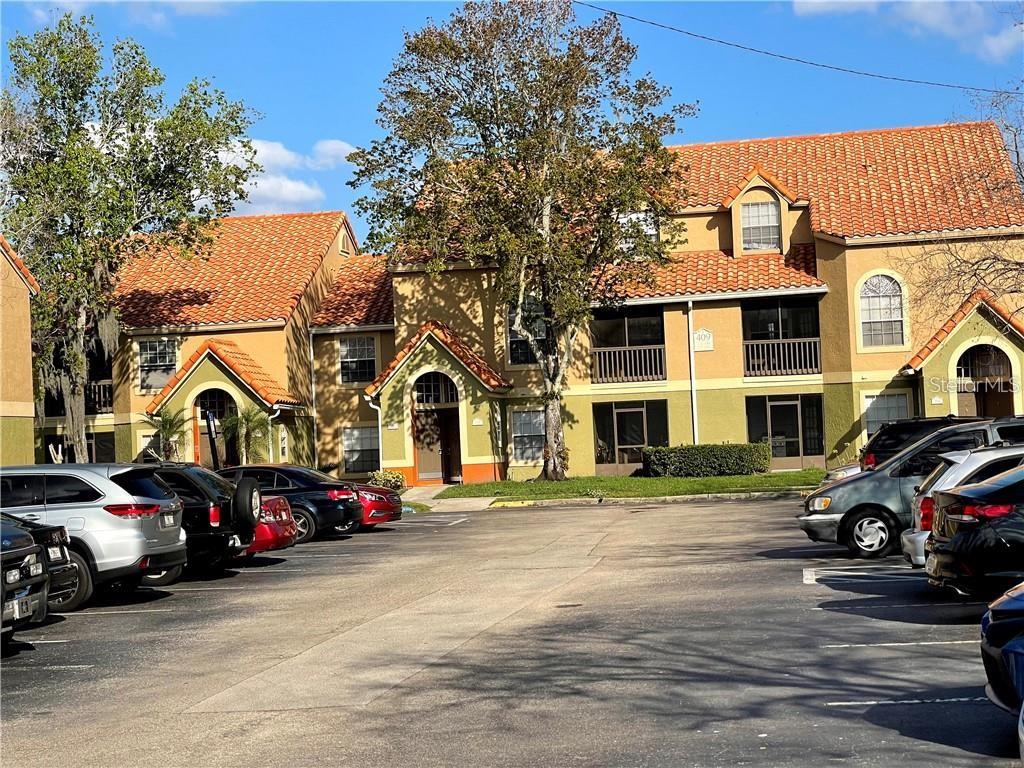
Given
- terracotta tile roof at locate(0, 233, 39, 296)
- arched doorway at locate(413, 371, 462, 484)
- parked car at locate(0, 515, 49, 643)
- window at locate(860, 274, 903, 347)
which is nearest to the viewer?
parked car at locate(0, 515, 49, 643)

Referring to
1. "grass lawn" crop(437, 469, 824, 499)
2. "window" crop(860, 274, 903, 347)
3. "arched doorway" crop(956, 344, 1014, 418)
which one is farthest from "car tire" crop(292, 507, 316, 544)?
"arched doorway" crop(956, 344, 1014, 418)

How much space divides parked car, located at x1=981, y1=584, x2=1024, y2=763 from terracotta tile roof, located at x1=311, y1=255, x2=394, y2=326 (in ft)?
120

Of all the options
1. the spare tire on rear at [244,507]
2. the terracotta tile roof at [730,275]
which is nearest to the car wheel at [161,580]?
the spare tire on rear at [244,507]

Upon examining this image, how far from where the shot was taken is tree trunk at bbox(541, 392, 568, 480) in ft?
129

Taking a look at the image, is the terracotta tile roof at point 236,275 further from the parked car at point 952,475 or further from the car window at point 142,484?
the parked car at point 952,475

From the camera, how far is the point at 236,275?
1801 inches

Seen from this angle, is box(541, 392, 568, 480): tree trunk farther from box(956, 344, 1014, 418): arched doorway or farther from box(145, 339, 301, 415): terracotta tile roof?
box(956, 344, 1014, 418): arched doorway

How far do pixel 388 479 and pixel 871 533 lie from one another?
2228 cm

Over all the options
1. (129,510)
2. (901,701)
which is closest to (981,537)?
(901,701)

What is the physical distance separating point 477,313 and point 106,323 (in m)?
11.5

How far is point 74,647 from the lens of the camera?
13.6 meters

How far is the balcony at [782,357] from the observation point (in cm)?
4047

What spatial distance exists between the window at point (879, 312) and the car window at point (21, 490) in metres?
28.6

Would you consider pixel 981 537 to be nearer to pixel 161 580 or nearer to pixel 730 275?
pixel 161 580
